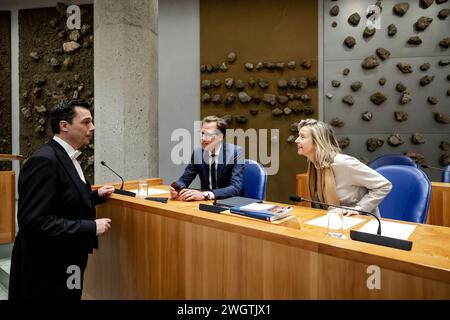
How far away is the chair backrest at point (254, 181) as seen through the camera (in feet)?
8.97

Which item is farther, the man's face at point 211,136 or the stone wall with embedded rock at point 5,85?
the stone wall with embedded rock at point 5,85

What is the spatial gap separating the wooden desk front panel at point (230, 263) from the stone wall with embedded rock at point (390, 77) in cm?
382

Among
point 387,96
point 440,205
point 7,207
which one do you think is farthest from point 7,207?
point 387,96

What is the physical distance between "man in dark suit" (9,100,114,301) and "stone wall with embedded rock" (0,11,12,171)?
545 cm

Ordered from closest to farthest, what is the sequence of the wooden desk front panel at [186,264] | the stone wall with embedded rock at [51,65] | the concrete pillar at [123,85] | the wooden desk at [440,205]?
the wooden desk front panel at [186,264], the wooden desk at [440,205], the concrete pillar at [123,85], the stone wall with embedded rock at [51,65]

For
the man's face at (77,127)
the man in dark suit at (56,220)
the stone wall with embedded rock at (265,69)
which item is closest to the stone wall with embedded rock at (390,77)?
the stone wall with embedded rock at (265,69)

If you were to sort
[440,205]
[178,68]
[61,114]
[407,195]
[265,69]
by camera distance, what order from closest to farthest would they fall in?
[61,114] → [407,195] → [440,205] → [265,69] → [178,68]

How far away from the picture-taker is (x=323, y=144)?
2.27m

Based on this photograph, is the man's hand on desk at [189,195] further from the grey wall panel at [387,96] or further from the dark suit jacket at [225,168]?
the grey wall panel at [387,96]

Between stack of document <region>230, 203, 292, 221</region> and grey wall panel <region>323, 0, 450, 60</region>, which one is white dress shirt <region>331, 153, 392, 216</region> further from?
grey wall panel <region>323, 0, 450, 60</region>

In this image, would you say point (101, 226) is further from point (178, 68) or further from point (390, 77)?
point (390, 77)

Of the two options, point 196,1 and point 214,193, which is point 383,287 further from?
point 196,1

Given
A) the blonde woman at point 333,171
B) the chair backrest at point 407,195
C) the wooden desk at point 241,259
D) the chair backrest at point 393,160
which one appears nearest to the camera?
the wooden desk at point 241,259

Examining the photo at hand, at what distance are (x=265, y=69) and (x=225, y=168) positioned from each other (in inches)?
115
